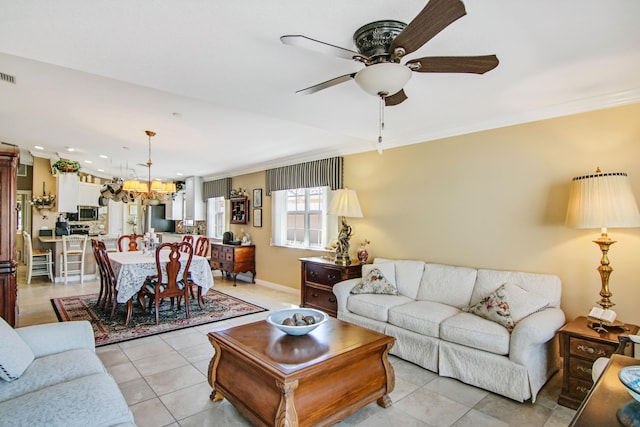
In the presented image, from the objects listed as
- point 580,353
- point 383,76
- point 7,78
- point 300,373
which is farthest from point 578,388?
point 7,78

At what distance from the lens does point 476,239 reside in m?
3.55

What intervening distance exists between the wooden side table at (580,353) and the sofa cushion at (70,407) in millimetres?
2861

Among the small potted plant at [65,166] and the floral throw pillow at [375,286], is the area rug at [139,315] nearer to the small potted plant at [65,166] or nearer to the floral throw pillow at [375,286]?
the floral throw pillow at [375,286]

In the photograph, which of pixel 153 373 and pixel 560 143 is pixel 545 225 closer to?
pixel 560 143

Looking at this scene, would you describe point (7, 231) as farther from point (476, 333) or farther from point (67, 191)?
point (67, 191)

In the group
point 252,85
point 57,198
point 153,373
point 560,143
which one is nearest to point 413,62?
point 252,85

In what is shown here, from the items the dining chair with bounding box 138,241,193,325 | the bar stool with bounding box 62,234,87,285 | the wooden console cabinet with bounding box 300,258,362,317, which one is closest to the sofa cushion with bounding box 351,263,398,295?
the wooden console cabinet with bounding box 300,258,362,317

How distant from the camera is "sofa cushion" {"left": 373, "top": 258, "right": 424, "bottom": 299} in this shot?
3749 millimetres

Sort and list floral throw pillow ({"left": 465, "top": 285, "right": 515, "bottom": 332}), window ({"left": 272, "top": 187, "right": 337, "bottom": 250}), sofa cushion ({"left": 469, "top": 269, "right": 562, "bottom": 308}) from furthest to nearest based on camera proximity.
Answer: window ({"left": 272, "top": 187, "right": 337, "bottom": 250})
sofa cushion ({"left": 469, "top": 269, "right": 562, "bottom": 308})
floral throw pillow ({"left": 465, "top": 285, "right": 515, "bottom": 332})

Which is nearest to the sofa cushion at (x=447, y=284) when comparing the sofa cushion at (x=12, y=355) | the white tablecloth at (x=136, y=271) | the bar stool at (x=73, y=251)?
the white tablecloth at (x=136, y=271)

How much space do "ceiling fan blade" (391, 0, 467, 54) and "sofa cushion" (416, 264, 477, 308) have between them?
255 cm

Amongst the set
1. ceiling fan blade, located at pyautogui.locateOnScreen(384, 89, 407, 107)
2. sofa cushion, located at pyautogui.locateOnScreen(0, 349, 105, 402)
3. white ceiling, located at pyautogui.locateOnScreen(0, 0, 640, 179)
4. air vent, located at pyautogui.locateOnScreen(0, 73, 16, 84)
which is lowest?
sofa cushion, located at pyautogui.locateOnScreen(0, 349, 105, 402)

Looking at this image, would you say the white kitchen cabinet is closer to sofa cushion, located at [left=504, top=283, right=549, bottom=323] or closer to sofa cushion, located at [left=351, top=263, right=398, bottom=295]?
sofa cushion, located at [left=351, top=263, right=398, bottom=295]

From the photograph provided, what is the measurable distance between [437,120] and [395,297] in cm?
194
